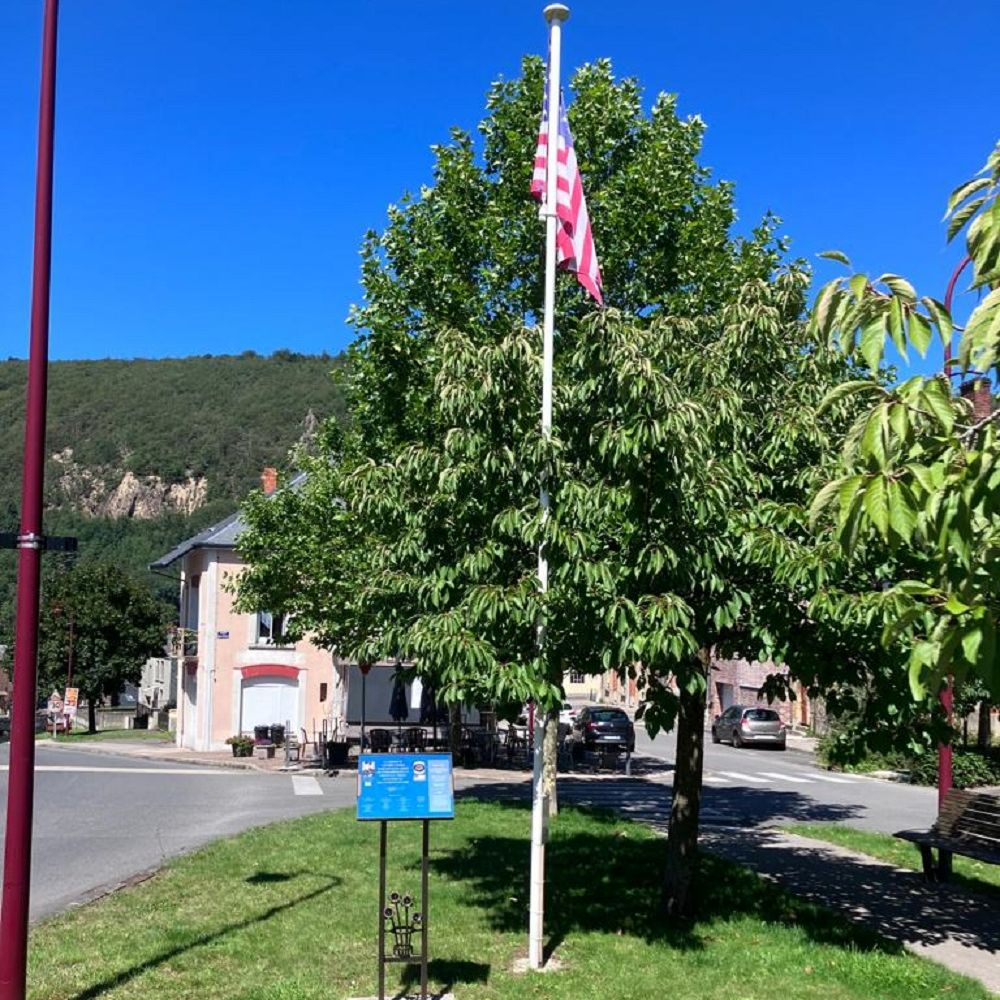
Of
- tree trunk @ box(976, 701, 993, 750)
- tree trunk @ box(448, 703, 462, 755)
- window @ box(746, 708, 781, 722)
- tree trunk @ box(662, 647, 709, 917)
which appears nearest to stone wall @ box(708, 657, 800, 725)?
window @ box(746, 708, 781, 722)

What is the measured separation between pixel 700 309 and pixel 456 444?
24.5 ft

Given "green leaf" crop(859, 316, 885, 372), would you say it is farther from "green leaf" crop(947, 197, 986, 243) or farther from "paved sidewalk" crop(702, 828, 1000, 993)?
"paved sidewalk" crop(702, 828, 1000, 993)

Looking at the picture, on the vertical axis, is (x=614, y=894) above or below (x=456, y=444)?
below

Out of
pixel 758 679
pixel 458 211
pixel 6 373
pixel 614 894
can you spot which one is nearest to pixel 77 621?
pixel 758 679

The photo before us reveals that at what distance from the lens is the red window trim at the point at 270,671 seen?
35.9m

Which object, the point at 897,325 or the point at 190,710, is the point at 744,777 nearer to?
the point at 190,710

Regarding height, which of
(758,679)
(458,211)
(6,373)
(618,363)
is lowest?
(758,679)

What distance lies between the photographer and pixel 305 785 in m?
22.5

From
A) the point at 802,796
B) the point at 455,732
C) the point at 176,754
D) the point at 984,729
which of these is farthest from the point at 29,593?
the point at 176,754

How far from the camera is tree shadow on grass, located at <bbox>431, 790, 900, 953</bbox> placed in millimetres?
8703

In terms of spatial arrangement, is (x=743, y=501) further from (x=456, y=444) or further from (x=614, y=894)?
(x=614, y=894)

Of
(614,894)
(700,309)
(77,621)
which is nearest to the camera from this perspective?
(614,894)

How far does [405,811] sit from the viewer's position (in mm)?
6961

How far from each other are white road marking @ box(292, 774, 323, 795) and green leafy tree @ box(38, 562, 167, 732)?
33.4 m
